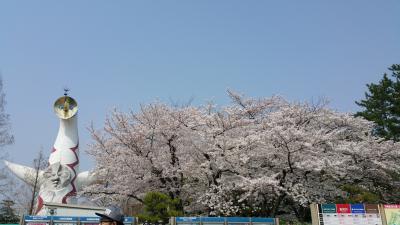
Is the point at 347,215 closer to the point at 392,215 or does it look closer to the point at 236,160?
the point at 392,215

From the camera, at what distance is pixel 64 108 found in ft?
73.9

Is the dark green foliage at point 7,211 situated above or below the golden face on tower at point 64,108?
below

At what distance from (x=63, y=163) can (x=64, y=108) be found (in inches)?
125

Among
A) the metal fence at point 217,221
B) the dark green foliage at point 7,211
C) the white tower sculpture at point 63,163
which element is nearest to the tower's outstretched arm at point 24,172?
the dark green foliage at point 7,211

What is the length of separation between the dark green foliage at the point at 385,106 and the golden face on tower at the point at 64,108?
73.2ft

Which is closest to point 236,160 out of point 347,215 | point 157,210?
point 157,210

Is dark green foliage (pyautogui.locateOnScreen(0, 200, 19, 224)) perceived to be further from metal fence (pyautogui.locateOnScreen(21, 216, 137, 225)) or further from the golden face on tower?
metal fence (pyautogui.locateOnScreen(21, 216, 137, 225))

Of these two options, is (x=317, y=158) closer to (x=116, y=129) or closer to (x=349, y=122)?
(x=349, y=122)

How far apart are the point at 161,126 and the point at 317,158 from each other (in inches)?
286

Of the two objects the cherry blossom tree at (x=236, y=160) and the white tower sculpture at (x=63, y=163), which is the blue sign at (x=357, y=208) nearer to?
the cherry blossom tree at (x=236, y=160)

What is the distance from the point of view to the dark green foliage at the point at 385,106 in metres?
31.8

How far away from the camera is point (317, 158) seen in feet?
57.6

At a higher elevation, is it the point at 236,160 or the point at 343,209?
the point at 236,160

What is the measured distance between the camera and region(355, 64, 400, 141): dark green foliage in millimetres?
31766
